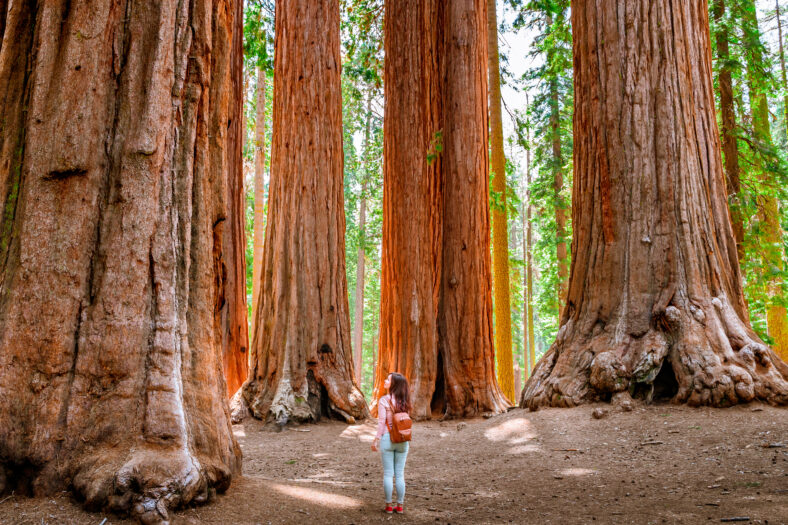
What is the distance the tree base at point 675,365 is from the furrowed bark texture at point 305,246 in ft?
10.1

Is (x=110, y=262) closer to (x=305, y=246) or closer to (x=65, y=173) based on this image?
(x=65, y=173)

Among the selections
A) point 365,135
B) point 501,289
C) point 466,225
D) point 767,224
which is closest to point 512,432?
point 466,225

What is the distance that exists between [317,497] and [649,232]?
15.6ft

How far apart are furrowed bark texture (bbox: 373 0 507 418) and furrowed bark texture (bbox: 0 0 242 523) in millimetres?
6082

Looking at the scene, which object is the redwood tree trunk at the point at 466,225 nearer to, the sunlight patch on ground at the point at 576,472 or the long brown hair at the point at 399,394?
the sunlight patch on ground at the point at 576,472

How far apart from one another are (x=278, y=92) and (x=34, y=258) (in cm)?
680

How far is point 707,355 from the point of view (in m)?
5.85

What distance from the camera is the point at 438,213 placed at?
1020 centimetres

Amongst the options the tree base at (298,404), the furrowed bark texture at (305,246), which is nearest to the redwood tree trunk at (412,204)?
the furrowed bark texture at (305,246)

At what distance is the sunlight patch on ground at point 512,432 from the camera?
618 cm

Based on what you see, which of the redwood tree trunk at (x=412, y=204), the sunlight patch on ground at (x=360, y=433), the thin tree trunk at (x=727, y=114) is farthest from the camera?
the thin tree trunk at (x=727, y=114)

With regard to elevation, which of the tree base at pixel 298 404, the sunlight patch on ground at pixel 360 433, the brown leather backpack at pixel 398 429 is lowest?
the sunlight patch on ground at pixel 360 433

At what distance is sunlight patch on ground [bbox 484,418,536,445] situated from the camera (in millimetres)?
6176

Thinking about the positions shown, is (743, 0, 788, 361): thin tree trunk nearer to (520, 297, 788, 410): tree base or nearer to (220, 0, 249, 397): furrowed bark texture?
(520, 297, 788, 410): tree base
